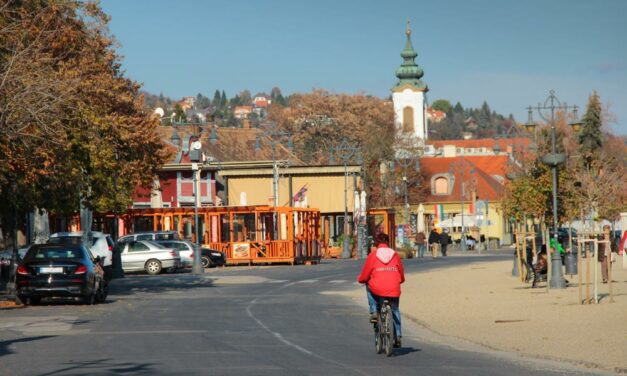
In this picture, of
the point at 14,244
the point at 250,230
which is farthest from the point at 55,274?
the point at 250,230

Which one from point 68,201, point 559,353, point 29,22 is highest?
point 29,22

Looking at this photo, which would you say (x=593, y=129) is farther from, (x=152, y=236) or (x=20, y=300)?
(x=20, y=300)

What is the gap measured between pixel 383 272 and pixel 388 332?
36.2 inches

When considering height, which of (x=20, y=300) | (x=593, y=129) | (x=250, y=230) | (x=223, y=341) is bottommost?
(x=223, y=341)

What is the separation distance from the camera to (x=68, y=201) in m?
38.8

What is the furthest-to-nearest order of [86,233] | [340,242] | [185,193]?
[185,193], [340,242], [86,233]

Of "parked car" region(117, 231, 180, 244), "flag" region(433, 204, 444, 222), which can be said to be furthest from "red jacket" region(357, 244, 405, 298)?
"flag" region(433, 204, 444, 222)

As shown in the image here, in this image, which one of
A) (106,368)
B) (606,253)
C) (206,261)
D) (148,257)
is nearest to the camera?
(106,368)

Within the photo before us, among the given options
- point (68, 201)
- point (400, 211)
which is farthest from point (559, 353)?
point (400, 211)

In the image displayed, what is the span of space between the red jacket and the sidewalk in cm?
215

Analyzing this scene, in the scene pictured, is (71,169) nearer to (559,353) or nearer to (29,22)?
(29,22)

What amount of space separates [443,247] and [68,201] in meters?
40.2

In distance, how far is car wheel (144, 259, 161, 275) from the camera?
52.0 m

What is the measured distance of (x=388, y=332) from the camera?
55.5ft
